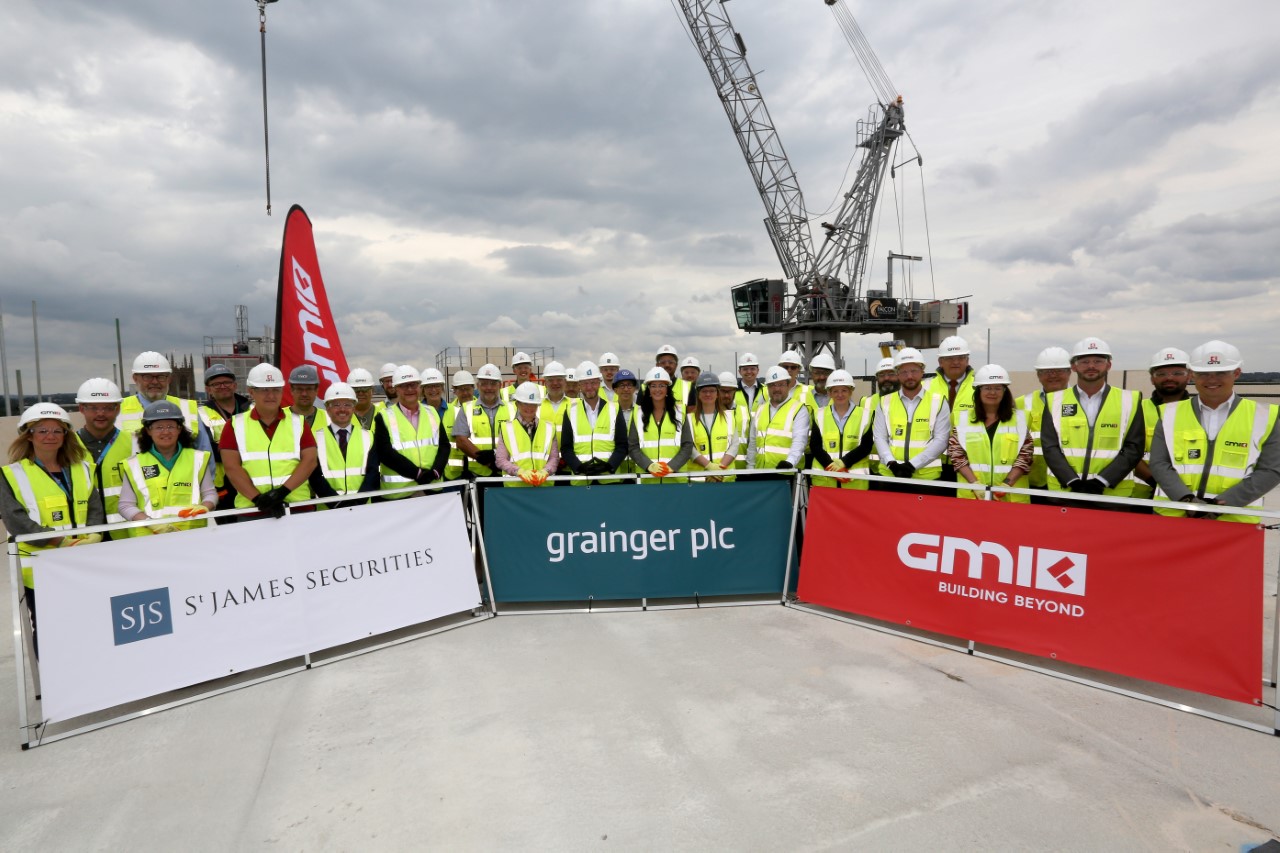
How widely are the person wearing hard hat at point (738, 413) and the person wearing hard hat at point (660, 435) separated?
602 millimetres

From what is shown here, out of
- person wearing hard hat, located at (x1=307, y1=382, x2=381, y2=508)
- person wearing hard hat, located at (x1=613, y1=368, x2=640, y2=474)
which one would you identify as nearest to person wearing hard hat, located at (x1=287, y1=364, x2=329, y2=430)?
person wearing hard hat, located at (x1=307, y1=382, x2=381, y2=508)

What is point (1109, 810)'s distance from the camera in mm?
2957

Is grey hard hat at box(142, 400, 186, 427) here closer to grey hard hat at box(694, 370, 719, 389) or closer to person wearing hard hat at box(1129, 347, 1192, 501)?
grey hard hat at box(694, 370, 719, 389)

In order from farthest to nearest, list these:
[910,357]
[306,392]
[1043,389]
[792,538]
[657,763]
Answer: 1. [910,357]
2. [792,538]
3. [306,392]
4. [1043,389]
5. [657,763]

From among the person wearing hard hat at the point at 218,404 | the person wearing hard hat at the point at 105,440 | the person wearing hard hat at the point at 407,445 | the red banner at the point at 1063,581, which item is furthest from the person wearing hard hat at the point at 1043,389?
the person wearing hard hat at the point at 105,440

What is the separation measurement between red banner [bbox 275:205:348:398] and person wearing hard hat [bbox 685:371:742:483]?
476 centimetres

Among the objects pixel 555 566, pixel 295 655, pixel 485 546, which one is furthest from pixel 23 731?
pixel 555 566

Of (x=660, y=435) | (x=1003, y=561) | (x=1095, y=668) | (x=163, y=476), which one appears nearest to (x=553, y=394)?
(x=660, y=435)

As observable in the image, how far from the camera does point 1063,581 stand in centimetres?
437

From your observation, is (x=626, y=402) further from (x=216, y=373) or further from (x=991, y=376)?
(x=216, y=373)

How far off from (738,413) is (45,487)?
220 inches

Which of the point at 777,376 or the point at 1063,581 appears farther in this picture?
the point at 777,376

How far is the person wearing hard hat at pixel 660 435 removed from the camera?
21.0ft

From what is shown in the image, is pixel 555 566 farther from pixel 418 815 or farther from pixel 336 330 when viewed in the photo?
pixel 336 330
